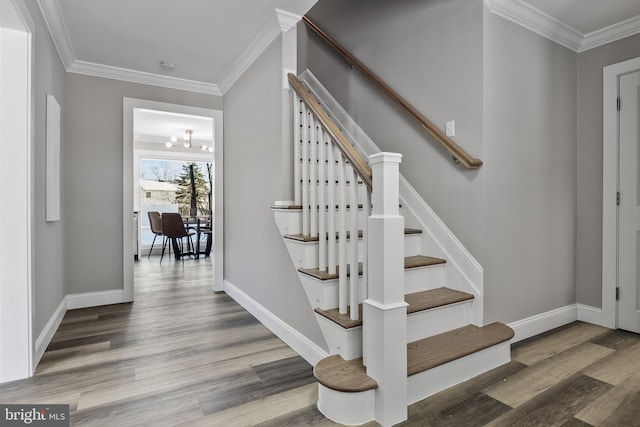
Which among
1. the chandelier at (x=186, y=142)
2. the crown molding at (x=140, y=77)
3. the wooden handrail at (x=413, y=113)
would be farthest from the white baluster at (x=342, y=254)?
the chandelier at (x=186, y=142)

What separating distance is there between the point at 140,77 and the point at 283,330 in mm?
2973

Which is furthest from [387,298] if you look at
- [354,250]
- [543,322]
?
[543,322]

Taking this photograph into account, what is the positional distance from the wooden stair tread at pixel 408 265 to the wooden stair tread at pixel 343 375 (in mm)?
408

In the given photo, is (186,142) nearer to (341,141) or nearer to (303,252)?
(303,252)

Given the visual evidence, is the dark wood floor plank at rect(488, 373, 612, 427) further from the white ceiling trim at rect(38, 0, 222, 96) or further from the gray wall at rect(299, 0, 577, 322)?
the white ceiling trim at rect(38, 0, 222, 96)

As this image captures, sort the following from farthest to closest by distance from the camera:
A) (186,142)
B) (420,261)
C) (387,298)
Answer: (186,142) < (420,261) < (387,298)

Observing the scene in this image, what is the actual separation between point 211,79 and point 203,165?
17.5 ft

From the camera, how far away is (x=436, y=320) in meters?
2.03

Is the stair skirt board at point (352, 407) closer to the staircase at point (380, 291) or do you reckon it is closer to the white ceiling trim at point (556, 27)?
the staircase at point (380, 291)

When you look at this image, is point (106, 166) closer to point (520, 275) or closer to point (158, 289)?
point (158, 289)

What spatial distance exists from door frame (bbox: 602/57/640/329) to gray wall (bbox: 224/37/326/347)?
226 cm

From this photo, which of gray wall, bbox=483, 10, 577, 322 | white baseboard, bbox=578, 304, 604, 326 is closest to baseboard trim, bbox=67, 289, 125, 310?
gray wall, bbox=483, 10, 577, 322

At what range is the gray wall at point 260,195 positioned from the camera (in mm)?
2496

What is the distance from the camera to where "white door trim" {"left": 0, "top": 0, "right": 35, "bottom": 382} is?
192 centimetres
